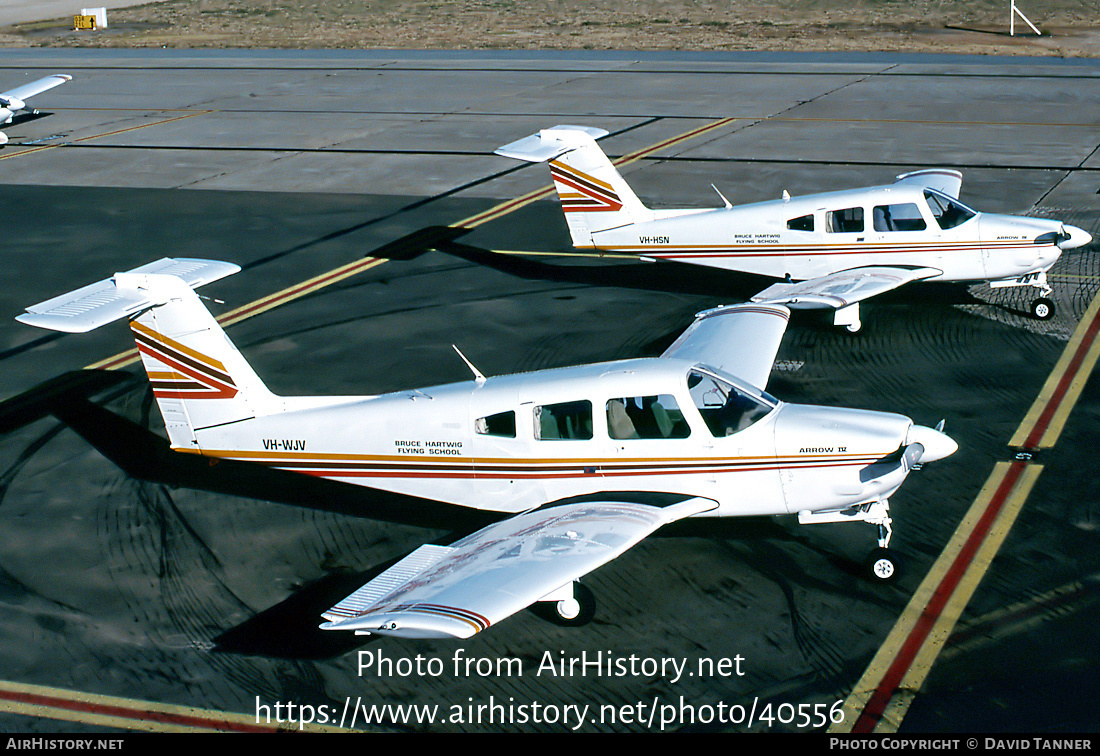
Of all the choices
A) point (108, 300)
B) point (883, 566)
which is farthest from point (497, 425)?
point (108, 300)

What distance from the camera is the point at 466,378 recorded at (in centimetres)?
1820

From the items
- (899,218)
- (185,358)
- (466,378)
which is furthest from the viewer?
(899,218)

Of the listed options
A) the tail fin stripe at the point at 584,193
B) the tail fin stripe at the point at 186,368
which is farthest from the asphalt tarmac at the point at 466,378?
the tail fin stripe at the point at 584,193

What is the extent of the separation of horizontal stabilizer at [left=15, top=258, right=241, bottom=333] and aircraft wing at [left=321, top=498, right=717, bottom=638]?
4494 mm

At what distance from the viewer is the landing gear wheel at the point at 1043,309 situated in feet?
66.4

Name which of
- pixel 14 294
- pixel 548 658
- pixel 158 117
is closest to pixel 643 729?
pixel 548 658

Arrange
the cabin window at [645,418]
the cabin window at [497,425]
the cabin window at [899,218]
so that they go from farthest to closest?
the cabin window at [899,218]
the cabin window at [497,425]
the cabin window at [645,418]

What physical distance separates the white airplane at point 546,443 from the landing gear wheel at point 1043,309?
951 centimetres

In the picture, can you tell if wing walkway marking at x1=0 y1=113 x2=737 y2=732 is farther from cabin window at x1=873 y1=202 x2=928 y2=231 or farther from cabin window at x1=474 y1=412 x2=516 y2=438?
cabin window at x1=873 y1=202 x2=928 y2=231

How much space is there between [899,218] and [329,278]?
12.2 metres

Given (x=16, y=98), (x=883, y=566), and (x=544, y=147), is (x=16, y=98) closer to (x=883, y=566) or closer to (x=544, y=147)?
(x=544, y=147)

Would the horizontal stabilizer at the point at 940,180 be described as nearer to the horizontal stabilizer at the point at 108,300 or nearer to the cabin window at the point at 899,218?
the cabin window at the point at 899,218

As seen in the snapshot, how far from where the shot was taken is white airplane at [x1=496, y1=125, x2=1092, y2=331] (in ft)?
65.0

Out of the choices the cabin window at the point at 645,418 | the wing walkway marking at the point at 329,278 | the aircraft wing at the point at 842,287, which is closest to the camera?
the cabin window at the point at 645,418
